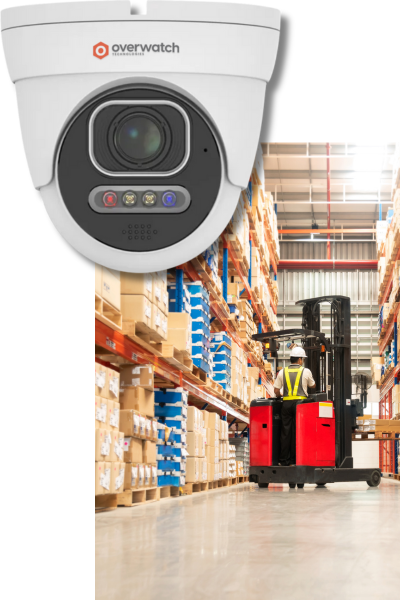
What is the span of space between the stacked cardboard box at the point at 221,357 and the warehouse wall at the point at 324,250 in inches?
358

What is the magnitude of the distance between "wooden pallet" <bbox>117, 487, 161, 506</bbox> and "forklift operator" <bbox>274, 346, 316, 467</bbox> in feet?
7.41

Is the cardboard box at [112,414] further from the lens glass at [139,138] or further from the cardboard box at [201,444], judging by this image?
the cardboard box at [201,444]

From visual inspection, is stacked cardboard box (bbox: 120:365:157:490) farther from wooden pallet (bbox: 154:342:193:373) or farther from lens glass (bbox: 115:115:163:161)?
lens glass (bbox: 115:115:163:161)

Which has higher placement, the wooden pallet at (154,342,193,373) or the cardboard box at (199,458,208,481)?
the wooden pallet at (154,342,193,373)

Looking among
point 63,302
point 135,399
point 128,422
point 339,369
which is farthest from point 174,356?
point 63,302

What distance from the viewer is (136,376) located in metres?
4.17

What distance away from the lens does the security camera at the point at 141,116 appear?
3.01 feet

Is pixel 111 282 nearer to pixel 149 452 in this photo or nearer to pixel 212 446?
pixel 149 452

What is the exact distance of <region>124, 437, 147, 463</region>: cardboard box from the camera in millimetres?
3857

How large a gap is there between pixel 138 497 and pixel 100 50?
11.5 ft

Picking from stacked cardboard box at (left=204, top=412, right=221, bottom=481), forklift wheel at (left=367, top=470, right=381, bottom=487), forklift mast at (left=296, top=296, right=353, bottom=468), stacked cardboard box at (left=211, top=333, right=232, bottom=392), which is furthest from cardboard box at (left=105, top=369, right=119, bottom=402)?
forklift wheel at (left=367, top=470, right=381, bottom=487)

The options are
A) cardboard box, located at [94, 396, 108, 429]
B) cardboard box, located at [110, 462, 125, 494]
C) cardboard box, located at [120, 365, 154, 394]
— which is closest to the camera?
cardboard box, located at [110, 462, 125, 494]

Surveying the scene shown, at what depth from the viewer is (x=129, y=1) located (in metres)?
0.91

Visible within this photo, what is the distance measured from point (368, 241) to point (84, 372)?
15860 millimetres
